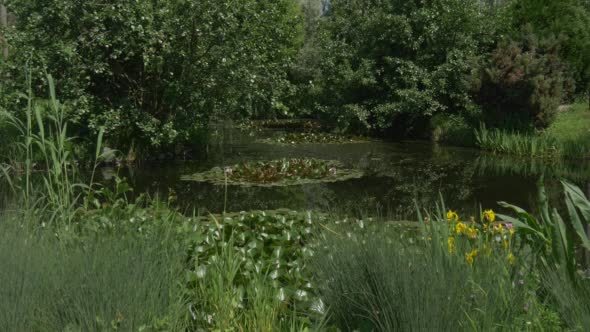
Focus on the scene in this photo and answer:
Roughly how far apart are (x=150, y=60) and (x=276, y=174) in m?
4.19

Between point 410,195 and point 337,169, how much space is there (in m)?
3.05

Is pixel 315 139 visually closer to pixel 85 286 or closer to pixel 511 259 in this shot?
pixel 511 259

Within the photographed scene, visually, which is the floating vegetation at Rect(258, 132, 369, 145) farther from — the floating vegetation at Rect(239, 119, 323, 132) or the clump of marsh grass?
the clump of marsh grass

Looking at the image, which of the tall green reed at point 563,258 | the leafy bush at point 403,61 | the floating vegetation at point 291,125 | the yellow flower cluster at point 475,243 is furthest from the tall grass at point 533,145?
the tall green reed at point 563,258

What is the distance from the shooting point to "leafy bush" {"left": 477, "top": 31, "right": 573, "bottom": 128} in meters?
16.1

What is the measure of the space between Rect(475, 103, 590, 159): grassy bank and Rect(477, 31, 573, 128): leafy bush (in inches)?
18.6

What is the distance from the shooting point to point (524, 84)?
1622 centimetres

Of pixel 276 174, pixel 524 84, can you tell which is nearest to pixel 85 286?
pixel 276 174

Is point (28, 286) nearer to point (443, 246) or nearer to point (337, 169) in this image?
point (443, 246)

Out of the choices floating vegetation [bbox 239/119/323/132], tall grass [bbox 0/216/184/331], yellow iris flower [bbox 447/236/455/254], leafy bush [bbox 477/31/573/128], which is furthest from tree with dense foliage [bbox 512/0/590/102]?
tall grass [bbox 0/216/184/331]

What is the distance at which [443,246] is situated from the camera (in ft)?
9.23

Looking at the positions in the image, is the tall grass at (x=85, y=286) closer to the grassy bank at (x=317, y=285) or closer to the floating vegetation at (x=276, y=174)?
the grassy bank at (x=317, y=285)

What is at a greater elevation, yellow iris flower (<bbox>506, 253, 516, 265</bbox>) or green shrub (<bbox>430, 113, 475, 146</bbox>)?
yellow iris flower (<bbox>506, 253, 516, 265</bbox>)

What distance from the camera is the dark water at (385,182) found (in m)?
9.15
